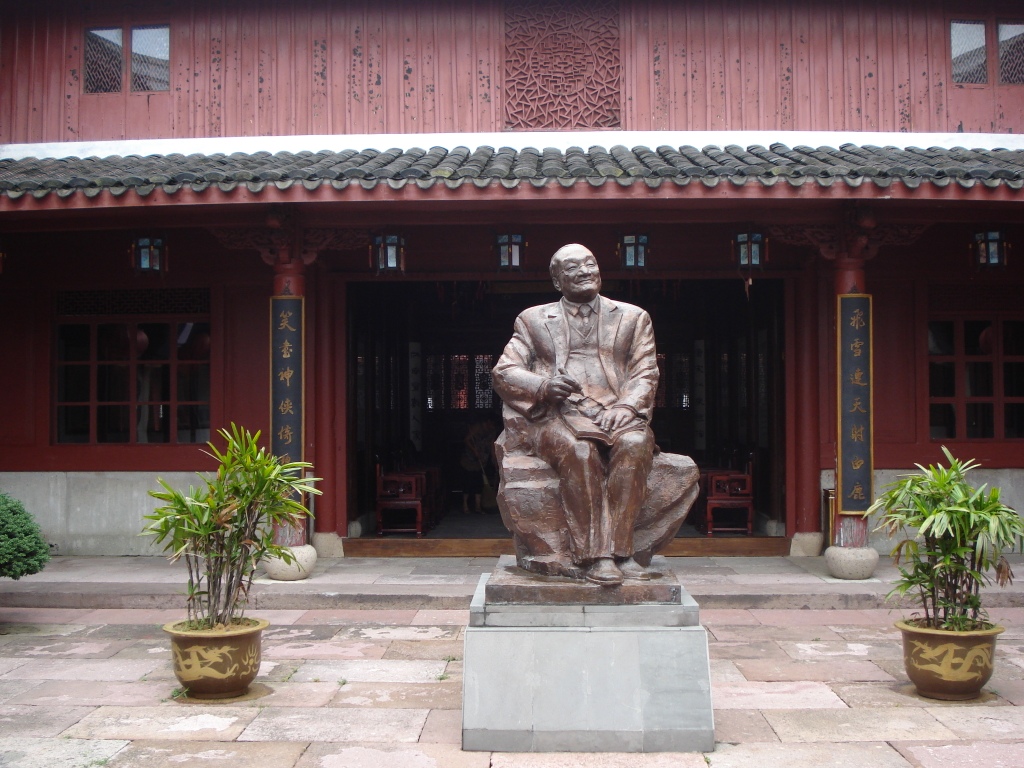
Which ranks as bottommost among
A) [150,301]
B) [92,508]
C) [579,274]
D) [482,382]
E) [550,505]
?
[92,508]

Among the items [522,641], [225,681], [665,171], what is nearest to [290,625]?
[225,681]

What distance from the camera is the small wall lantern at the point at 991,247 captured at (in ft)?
26.8

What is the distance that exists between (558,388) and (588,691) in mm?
1398

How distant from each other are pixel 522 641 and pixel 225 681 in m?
1.65

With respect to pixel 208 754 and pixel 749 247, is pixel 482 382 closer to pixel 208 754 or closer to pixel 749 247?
pixel 749 247

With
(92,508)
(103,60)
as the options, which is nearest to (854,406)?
(92,508)

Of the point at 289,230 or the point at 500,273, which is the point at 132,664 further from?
the point at 500,273

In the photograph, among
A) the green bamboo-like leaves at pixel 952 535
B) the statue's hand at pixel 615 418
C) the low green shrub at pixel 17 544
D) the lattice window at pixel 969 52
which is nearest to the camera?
the statue's hand at pixel 615 418

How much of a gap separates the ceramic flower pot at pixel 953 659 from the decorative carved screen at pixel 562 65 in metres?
5.92

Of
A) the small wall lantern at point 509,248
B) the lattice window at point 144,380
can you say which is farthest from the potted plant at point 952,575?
the lattice window at point 144,380

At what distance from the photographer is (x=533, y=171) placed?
7.39 m

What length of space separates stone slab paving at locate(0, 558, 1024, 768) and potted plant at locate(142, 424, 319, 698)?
177mm

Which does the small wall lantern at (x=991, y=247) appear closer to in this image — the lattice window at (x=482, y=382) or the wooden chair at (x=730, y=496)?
the wooden chair at (x=730, y=496)

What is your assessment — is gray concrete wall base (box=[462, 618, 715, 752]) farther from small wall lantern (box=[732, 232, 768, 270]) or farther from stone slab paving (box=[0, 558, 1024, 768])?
small wall lantern (box=[732, 232, 768, 270])
